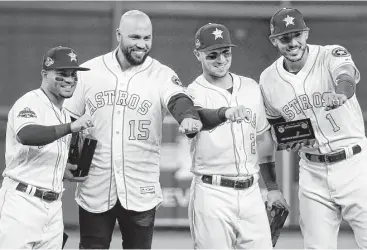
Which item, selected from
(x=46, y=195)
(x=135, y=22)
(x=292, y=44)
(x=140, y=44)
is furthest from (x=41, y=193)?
(x=292, y=44)

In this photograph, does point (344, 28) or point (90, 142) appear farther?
point (344, 28)

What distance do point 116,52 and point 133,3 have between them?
378 centimetres

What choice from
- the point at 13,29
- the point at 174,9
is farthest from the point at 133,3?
the point at 13,29

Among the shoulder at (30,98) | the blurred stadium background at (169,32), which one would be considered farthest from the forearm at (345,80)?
the blurred stadium background at (169,32)

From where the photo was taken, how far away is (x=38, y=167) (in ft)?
14.3

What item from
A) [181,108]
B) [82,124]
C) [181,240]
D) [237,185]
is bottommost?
[181,240]

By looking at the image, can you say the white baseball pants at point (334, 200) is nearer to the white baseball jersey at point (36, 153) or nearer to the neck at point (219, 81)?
the neck at point (219, 81)

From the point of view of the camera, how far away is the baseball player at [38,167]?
427cm

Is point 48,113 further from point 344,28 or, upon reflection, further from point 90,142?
point 344,28

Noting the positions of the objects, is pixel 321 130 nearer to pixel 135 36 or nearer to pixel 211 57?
pixel 211 57

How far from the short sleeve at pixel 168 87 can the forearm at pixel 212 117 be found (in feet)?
0.95

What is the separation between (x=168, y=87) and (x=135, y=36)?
382 mm

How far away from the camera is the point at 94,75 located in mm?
4609

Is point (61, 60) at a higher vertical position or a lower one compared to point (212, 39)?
lower
